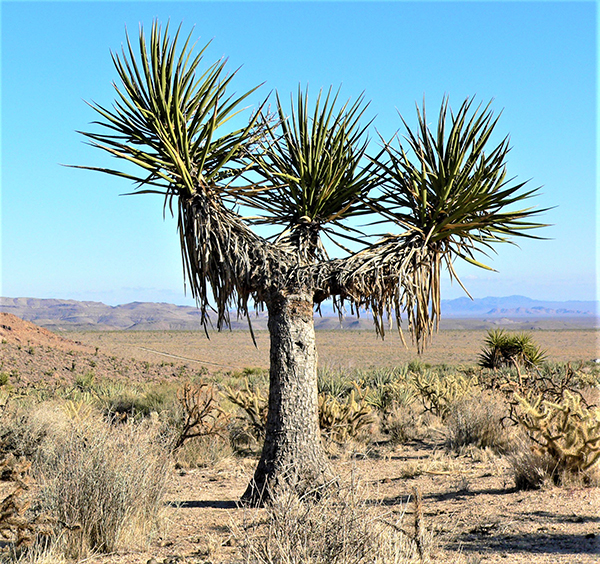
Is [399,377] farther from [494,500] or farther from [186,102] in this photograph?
[186,102]

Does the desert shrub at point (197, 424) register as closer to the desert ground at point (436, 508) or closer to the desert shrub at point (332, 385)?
the desert ground at point (436, 508)

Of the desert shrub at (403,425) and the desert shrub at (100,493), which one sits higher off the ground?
the desert shrub at (100,493)

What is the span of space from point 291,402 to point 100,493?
2202mm

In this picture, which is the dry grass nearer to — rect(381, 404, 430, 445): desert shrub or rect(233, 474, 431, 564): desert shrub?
rect(233, 474, 431, 564): desert shrub

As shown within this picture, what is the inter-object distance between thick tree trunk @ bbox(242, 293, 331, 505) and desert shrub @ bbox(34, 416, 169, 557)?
1475 millimetres

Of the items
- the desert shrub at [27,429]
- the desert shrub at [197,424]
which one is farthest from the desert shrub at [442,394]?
the desert shrub at [27,429]

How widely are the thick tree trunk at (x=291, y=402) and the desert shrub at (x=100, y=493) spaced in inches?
58.1

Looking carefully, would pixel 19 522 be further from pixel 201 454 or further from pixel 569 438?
pixel 569 438

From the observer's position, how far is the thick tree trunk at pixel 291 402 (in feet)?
20.9

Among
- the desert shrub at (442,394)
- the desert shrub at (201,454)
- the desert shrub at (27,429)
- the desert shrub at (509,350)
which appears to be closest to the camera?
the desert shrub at (27,429)

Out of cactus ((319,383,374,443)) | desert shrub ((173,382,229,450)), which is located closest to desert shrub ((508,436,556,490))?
cactus ((319,383,374,443))

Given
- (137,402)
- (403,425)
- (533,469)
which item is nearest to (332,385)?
(403,425)

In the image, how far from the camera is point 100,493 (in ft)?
16.5

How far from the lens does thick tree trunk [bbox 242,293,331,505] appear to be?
6375 millimetres
